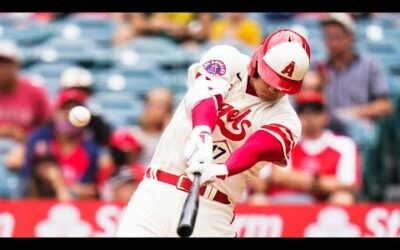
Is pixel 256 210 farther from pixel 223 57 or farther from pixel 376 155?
pixel 223 57

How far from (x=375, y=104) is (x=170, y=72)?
2214mm

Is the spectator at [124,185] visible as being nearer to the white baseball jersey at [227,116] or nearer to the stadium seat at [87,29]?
the stadium seat at [87,29]

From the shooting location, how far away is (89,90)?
10.5m

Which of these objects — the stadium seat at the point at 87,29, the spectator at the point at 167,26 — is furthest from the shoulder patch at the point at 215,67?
the stadium seat at the point at 87,29

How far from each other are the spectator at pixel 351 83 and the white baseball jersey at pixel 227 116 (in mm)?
4293

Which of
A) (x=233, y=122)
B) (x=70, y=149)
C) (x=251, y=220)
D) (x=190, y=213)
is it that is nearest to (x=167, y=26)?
(x=70, y=149)

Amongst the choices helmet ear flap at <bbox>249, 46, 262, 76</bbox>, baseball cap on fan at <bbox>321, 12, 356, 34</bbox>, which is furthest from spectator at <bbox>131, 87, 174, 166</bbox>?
helmet ear flap at <bbox>249, 46, 262, 76</bbox>

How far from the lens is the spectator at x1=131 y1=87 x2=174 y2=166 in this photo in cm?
984

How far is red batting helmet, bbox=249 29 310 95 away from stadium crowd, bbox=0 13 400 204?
12.7ft

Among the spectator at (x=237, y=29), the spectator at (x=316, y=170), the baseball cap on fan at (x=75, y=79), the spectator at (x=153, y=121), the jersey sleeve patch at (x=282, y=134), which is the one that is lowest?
the jersey sleeve patch at (x=282, y=134)

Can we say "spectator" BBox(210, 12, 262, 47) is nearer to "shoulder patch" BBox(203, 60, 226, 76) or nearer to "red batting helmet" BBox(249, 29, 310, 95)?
"shoulder patch" BBox(203, 60, 226, 76)

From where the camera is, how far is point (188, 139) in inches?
231

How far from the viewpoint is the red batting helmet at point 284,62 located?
5.58m

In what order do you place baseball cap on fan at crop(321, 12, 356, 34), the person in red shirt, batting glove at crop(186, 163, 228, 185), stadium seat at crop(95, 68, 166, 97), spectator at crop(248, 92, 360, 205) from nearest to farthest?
batting glove at crop(186, 163, 228, 185)
spectator at crop(248, 92, 360, 205)
the person in red shirt
baseball cap on fan at crop(321, 12, 356, 34)
stadium seat at crop(95, 68, 166, 97)
